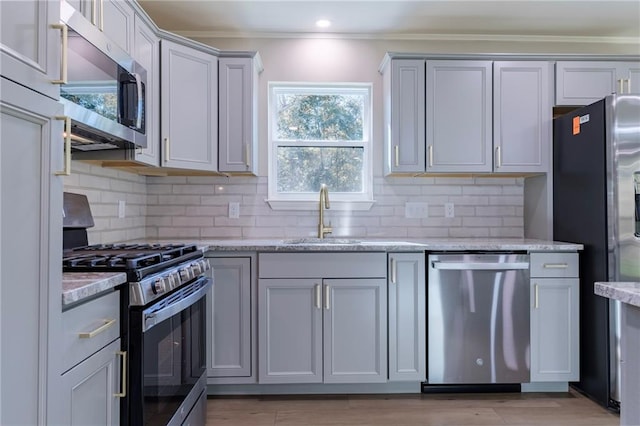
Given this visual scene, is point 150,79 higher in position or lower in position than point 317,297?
higher

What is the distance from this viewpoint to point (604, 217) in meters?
2.29

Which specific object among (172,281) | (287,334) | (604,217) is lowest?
(287,334)

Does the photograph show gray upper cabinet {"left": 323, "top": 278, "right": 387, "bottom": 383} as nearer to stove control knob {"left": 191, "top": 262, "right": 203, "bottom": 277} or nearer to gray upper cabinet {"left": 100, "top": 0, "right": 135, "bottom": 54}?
stove control knob {"left": 191, "top": 262, "right": 203, "bottom": 277}

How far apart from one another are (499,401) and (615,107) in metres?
1.85

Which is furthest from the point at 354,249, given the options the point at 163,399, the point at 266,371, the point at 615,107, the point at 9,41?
the point at 9,41

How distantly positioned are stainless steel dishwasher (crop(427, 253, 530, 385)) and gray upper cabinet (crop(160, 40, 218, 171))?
162 centimetres

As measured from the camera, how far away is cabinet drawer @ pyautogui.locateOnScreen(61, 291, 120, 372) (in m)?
1.11

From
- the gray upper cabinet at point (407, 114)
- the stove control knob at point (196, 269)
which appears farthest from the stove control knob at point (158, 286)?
the gray upper cabinet at point (407, 114)

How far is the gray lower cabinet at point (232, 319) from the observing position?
2436 millimetres

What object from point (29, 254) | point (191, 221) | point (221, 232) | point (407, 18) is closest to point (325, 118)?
point (407, 18)

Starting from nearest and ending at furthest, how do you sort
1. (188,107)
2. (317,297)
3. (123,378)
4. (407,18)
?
(123,378) < (317,297) < (188,107) < (407,18)

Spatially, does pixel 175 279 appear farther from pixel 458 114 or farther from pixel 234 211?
pixel 458 114

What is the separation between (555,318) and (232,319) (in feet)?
6.52

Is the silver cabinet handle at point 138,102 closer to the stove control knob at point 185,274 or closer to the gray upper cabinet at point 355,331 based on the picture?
the stove control knob at point 185,274
